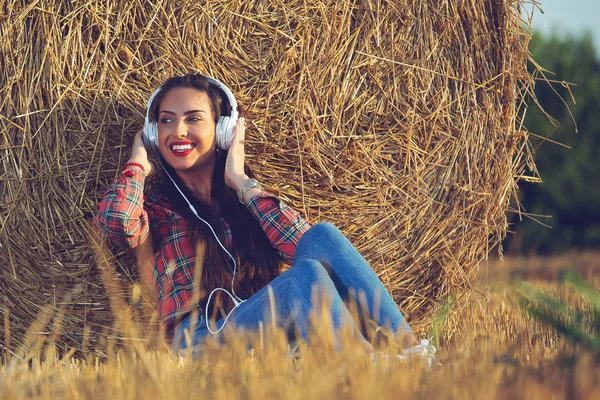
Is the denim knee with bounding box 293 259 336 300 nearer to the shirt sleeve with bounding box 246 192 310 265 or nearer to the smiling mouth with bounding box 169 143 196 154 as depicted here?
the shirt sleeve with bounding box 246 192 310 265

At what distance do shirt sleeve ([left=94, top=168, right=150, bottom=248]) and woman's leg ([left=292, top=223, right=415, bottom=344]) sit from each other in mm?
554

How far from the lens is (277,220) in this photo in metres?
2.83

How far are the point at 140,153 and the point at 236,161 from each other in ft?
1.10

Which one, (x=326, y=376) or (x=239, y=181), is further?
(x=239, y=181)

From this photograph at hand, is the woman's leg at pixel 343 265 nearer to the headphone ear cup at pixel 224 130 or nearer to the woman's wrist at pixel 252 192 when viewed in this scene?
the woman's wrist at pixel 252 192

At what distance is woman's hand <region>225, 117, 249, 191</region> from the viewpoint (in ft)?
9.40

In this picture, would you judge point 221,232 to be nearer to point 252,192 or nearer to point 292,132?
point 252,192

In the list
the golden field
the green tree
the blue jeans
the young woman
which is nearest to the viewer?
the golden field

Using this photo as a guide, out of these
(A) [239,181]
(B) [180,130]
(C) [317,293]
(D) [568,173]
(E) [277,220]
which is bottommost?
(D) [568,173]

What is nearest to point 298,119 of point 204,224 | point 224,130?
point 224,130

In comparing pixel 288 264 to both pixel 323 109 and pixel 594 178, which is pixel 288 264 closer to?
pixel 323 109

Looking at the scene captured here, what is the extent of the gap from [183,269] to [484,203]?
1.30 m

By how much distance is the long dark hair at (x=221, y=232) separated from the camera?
112 inches

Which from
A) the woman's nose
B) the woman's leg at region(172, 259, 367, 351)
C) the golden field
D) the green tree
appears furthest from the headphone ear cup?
the green tree
